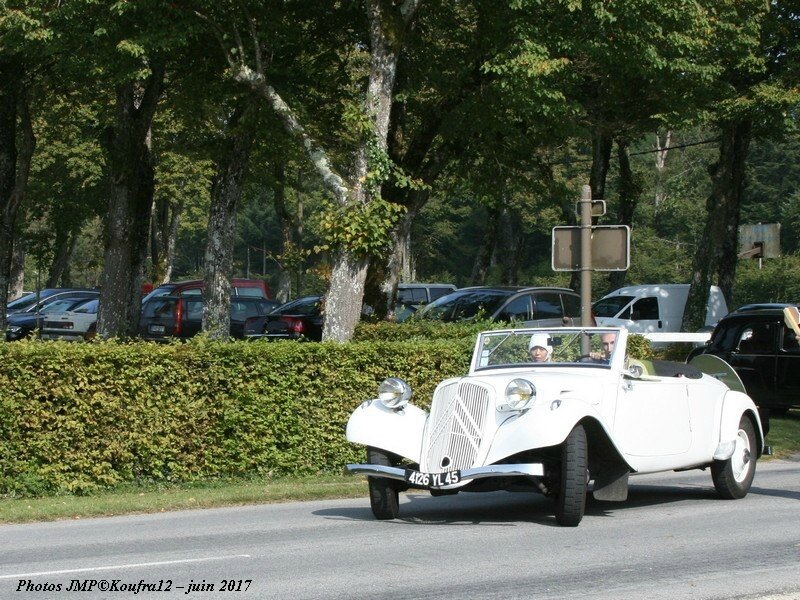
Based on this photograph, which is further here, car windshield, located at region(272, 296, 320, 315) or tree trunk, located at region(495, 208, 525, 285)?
tree trunk, located at region(495, 208, 525, 285)

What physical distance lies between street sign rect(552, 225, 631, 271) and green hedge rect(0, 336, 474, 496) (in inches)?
101

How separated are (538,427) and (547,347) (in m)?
2.05

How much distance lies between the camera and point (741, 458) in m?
12.3

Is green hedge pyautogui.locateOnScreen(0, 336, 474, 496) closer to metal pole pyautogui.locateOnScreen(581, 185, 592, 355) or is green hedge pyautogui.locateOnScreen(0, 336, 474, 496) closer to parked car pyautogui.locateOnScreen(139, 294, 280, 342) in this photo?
metal pole pyautogui.locateOnScreen(581, 185, 592, 355)

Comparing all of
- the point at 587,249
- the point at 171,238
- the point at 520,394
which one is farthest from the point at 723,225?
the point at 171,238

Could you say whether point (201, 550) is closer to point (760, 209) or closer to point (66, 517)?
point (66, 517)

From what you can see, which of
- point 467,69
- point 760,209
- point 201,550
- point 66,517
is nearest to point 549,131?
point 467,69

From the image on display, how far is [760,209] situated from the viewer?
76875 millimetres

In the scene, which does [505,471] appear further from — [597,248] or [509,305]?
[509,305]

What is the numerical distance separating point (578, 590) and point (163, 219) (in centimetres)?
4916

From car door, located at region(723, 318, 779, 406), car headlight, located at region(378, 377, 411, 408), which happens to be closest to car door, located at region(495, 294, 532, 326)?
car door, located at region(723, 318, 779, 406)

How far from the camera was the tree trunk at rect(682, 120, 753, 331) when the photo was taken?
30.9m

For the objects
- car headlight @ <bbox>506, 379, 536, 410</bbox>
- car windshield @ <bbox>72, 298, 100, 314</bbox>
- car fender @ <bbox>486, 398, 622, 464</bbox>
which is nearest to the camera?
car fender @ <bbox>486, 398, 622, 464</bbox>

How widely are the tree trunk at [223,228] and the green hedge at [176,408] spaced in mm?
10908
